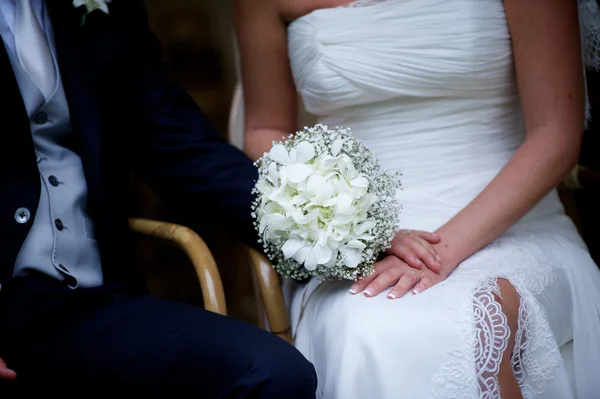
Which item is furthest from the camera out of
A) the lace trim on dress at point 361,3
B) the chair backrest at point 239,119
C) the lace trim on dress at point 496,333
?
the chair backrest at point 239,119

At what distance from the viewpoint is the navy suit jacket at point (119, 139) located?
4.81 feet

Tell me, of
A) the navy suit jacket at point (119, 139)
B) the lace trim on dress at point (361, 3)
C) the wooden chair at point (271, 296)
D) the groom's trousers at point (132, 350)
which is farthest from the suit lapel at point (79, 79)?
the lace trim on dress at point (361, 3)

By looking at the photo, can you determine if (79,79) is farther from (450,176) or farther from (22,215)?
(450,176)

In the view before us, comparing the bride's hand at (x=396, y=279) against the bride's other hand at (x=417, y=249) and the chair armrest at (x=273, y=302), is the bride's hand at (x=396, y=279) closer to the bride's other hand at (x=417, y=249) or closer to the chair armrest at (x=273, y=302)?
the bride's other hand at (x=417, y=249)

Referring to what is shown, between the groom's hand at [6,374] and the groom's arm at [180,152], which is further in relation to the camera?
the groom's arm at [180,152]

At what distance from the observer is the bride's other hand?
1.47 meters

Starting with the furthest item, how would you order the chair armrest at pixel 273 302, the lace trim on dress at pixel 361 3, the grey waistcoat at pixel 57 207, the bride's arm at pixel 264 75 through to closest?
the bride's arm at pixel 264 75
the lace trim on dress at pixel 361 3
the chair armrest at pixel 273 302
the grey waistcoat at pixel 57 207

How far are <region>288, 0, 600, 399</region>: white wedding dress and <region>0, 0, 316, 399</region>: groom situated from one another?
167mm

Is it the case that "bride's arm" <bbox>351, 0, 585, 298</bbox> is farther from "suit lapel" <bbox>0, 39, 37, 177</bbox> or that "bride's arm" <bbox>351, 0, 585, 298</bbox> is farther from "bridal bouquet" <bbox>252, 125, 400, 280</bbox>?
"suit lapel" <bbox>0, 39, 37, 177</bbox>

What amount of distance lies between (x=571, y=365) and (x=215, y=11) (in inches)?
107

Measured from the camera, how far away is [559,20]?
1581mm

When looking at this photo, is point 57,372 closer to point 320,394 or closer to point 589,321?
point 320,394

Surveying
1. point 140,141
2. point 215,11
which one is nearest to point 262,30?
point 140,141

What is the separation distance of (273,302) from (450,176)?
51 cm
